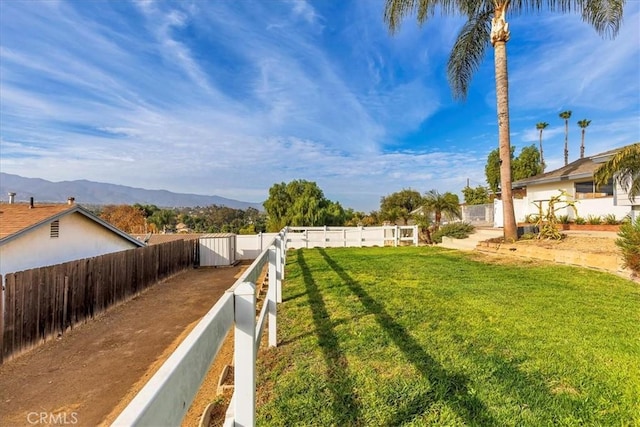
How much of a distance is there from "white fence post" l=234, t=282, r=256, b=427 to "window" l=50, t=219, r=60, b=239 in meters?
12.4

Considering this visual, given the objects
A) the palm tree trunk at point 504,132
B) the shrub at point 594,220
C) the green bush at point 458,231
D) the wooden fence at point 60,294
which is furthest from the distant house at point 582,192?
the wooden fence at point 60,294

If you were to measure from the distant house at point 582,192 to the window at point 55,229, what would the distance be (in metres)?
16.4

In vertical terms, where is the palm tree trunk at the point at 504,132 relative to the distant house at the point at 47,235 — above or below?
above

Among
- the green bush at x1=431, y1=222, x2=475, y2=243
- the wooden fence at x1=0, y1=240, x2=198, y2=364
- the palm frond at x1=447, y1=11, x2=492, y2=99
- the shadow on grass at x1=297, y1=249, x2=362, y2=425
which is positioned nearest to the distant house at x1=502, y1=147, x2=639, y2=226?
the green bush at x1=431, y1=222, x2=475, y2=243

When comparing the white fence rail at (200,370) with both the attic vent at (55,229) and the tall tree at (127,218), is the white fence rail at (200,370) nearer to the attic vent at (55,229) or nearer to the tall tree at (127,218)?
the attic vent at (55,229)

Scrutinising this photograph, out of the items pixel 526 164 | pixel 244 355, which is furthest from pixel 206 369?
pixel 526 164

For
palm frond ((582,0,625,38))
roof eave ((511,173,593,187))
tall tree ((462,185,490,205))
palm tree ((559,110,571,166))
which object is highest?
palm tree ((559,110,571,166))

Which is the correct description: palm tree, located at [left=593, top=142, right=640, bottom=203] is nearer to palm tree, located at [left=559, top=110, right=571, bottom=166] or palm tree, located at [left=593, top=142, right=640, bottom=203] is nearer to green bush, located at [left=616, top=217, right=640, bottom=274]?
green bush, located at [left=616, top=217, right=640, bottom=274]

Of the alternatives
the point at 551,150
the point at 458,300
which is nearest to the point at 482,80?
the point at 458,300

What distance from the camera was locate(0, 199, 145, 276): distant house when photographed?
30.1 ft

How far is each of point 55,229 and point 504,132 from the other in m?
15.2

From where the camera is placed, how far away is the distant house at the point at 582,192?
11.5 m

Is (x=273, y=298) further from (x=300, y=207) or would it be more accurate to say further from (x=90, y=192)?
(x=90, y=192)

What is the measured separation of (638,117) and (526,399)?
21.3 m
